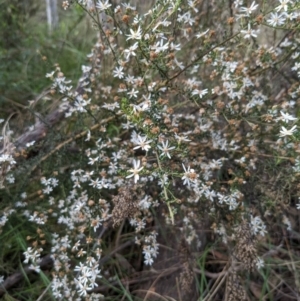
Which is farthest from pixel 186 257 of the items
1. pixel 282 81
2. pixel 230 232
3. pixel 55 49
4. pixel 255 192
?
pixel 55 49

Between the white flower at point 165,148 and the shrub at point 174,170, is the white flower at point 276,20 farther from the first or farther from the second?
the white flower at point 165,148

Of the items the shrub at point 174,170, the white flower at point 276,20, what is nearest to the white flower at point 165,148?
the shrub at point 174,170

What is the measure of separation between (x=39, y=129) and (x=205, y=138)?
69 cm

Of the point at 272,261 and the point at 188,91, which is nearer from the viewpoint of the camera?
the point at 188,91

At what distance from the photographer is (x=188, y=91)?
157cm

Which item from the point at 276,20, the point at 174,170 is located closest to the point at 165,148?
the point at 174,170

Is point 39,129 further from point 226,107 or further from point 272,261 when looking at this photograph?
point 272,261

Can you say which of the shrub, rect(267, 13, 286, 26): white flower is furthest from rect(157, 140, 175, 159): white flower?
rect(267, 13, 286, 26): white flower

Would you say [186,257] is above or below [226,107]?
below

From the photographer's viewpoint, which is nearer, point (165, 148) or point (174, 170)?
point (165, 148)

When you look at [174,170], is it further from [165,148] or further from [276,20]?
[276,20]

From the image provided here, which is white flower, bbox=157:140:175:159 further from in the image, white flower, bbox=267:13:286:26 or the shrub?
white flower, bbox=267:13:286:26

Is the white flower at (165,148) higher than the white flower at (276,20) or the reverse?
the reverse

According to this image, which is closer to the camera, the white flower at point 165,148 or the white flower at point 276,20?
the white flower at point 165,148
